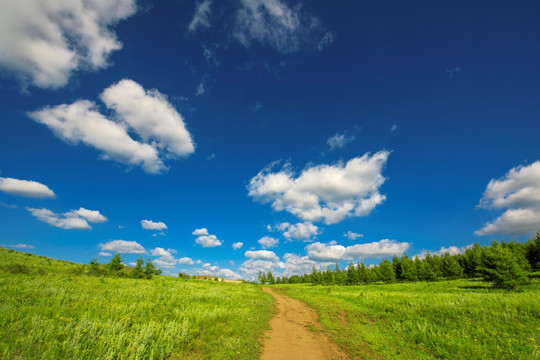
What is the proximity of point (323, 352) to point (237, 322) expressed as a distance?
6010 mm

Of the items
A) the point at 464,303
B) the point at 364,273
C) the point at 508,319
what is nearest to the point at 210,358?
the point at 508,319

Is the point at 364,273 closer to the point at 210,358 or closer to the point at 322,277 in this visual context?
the point at 322,277

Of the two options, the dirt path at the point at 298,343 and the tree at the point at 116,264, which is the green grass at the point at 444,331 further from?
the tree at the point at 116,264

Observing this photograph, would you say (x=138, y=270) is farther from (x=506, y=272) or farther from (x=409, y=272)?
(x=409, y=272)

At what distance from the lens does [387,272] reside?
82188 millimetres

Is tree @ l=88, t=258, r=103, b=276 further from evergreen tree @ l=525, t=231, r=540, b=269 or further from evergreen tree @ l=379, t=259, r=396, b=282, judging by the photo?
evergreen tree @ l=525, t=231, r=540, b=269

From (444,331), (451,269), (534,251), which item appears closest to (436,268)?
(451,269)

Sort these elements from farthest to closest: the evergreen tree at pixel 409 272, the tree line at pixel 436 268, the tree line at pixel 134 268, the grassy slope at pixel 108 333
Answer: the evergreen tree at pixel 409 272, the tree line at pixel 436 268, the tree line at pixel 134 268, the grassy slope at pixel 108 333

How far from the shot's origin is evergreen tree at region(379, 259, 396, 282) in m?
81.3

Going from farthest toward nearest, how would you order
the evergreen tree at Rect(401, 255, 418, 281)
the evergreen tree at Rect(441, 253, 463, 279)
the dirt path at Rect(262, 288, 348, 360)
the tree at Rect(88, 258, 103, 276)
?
the evergreen tree at Rect(401, 255, 418, 281)
the evergreen tree at Rect(441, 253, 463, 279)
the tree at Rect(88, 258, 103, 276)
the dirt path at Rect(262, 288, 348, 360)

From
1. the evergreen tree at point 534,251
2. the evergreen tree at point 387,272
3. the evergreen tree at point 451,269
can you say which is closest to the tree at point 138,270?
the evergreen tree at point 387,272

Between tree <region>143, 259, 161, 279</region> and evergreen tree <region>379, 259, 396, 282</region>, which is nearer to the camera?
tree <region>143, 259, 161, 279</region>

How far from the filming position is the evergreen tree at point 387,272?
267 feet

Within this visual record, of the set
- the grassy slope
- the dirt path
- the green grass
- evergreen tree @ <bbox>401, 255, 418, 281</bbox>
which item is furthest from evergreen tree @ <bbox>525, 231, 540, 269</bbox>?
the grassy slope
